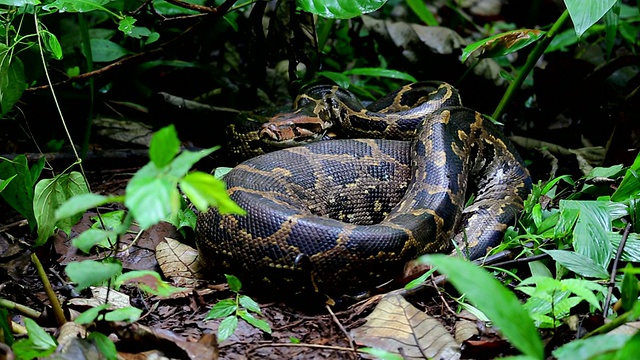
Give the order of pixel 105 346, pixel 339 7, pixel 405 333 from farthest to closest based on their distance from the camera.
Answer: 1. pixel 339 7
2. pixel 405 333
3. pixel 105 346

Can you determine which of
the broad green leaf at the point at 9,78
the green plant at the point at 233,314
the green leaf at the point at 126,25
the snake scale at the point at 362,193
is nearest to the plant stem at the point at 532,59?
the snake scale at the point at 362,193

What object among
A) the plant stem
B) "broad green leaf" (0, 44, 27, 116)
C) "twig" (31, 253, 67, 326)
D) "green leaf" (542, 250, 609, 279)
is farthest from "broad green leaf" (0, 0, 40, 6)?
the plant stem

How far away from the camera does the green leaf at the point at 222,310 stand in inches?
133

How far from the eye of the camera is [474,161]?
5.50 m

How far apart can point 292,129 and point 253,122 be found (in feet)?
1.42

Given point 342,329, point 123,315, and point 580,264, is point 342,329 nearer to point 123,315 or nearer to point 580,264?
point 123,315

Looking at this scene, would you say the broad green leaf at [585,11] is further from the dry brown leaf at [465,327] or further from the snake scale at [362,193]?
the dry brown leaf at [465,327]

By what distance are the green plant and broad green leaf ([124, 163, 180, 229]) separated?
3.95 feet

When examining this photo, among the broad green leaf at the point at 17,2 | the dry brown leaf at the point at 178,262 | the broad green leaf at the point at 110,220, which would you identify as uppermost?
the broad green leaf at the point at 17,2

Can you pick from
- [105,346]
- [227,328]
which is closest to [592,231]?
[227,328]

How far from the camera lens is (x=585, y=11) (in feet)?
14.1

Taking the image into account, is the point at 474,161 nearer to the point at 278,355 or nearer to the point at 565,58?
the point at 565,58

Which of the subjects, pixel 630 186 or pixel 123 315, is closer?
pixel 123 315

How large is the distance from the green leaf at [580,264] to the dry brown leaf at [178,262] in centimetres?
230
